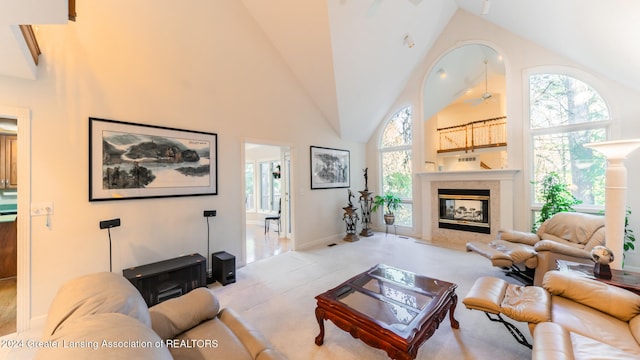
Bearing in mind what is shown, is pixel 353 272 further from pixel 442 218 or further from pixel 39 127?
pixel 39 127

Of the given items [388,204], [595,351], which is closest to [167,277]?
[595,351]

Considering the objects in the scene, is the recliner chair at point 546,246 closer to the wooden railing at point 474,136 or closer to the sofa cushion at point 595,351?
the sofa cushion at point 595,351

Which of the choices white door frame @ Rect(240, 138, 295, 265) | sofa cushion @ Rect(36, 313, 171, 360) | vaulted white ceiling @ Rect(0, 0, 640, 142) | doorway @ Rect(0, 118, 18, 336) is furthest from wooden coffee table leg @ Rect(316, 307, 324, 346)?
vaulted white ceiling @ Rect(0, 0, 640, 142)

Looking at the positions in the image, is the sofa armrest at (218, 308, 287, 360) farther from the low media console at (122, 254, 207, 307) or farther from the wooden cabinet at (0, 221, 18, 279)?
the wooden cabinet at (0, 221, 18, 279)

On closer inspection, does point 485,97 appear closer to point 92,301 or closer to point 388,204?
point 388,204

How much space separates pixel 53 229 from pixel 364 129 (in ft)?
18.4

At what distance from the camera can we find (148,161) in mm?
2961

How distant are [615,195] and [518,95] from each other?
8.68ft

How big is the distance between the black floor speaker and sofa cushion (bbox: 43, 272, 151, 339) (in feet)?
6.65

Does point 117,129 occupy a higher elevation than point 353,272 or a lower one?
higher

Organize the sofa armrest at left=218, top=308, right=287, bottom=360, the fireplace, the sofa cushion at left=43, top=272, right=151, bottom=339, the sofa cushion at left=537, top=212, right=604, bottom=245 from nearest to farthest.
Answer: the sofa cushion at left=43, top=272, right=151, bottom=339 < the sofa armrest at left=218, top=308, right=287, bottom=360 < the sofa cushion at left=537, top=212, right=604, bottom=245 < the fireplace

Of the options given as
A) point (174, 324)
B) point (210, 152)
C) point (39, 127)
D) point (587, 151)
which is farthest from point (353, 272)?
point (587, 151)

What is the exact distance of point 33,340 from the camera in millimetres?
2127

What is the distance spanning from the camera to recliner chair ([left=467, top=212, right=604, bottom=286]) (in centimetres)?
274
